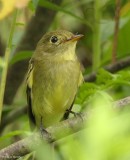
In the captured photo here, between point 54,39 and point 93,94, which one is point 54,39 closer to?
point 54,39

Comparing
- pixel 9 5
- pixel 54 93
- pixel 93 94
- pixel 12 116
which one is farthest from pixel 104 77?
pixel 9 5

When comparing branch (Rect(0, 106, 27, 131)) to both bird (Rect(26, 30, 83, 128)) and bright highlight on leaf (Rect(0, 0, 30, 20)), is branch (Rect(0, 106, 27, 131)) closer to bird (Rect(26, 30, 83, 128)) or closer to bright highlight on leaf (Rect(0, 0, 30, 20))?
bird (Rect(26, 30, 83, 128))

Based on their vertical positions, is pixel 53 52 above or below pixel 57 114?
above

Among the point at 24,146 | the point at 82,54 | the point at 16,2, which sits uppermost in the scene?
the point at 16,2

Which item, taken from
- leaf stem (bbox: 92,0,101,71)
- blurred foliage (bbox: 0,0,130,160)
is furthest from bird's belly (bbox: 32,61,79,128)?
leaf stem (bbox: 92,0,101,71)

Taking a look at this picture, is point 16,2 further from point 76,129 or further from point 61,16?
point 61,16

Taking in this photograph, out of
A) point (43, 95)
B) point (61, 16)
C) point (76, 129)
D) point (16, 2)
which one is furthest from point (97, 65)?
point (16, 2)
